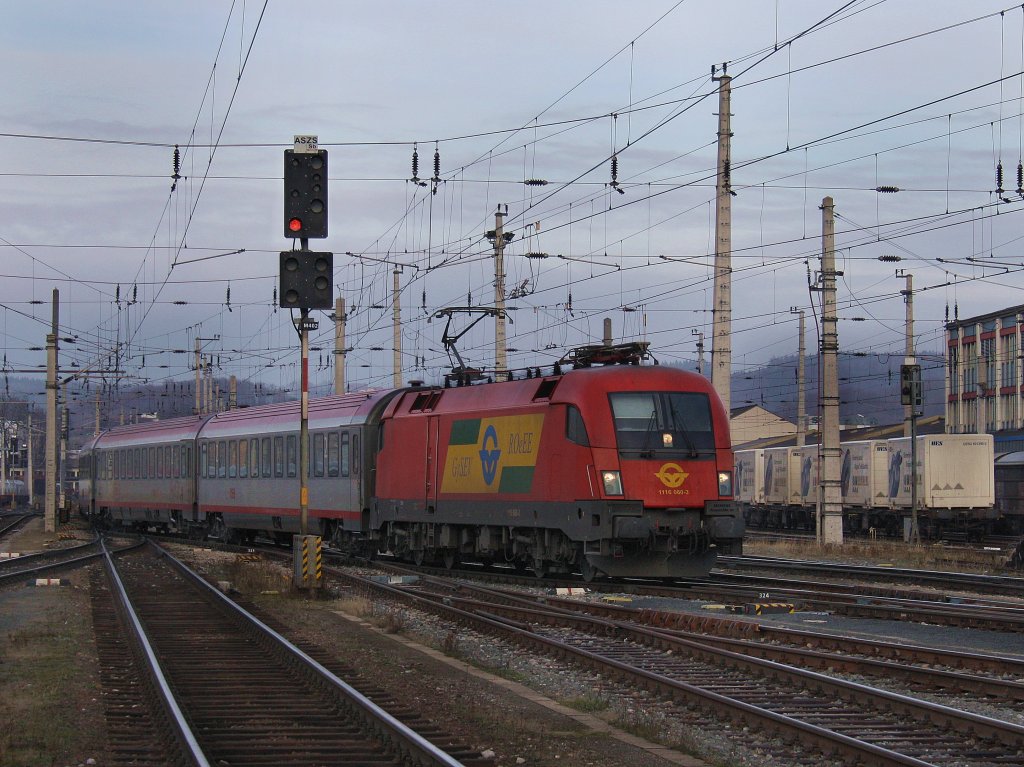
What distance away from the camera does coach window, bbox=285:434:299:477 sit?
32.5 metres

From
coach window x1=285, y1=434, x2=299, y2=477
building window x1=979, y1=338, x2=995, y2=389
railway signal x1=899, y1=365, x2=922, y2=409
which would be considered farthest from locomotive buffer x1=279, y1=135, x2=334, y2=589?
building window x1=979, y1=338, x2=995, y2=389

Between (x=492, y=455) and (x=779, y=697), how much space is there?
13.2 m

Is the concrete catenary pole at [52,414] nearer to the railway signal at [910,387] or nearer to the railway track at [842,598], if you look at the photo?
the railway track at [842,598]

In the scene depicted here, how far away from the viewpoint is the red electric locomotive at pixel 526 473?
69.0ft

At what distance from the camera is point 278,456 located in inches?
1339

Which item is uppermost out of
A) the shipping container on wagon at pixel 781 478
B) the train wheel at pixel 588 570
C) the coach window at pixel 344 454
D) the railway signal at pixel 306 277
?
the railway signal at pixel 306 277

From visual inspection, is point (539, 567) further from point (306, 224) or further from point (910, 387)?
point (910, 387)

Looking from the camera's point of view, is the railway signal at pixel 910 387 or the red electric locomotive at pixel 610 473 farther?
the railway signal at pixel 910 387

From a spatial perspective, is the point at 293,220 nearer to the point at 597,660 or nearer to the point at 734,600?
the point at 734,600

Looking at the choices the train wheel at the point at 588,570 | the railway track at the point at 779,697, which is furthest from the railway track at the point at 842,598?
the railway track at the point at 779,697

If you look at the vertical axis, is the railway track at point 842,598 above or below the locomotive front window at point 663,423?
below

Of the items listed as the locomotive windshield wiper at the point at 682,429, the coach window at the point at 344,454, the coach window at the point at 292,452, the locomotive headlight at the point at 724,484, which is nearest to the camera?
the locomotive windshield wiper at the point at 682,429

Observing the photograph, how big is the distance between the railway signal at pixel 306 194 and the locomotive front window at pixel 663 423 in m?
5.44

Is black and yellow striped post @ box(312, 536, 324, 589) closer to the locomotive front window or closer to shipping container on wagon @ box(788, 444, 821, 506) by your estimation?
the locomotive front window
